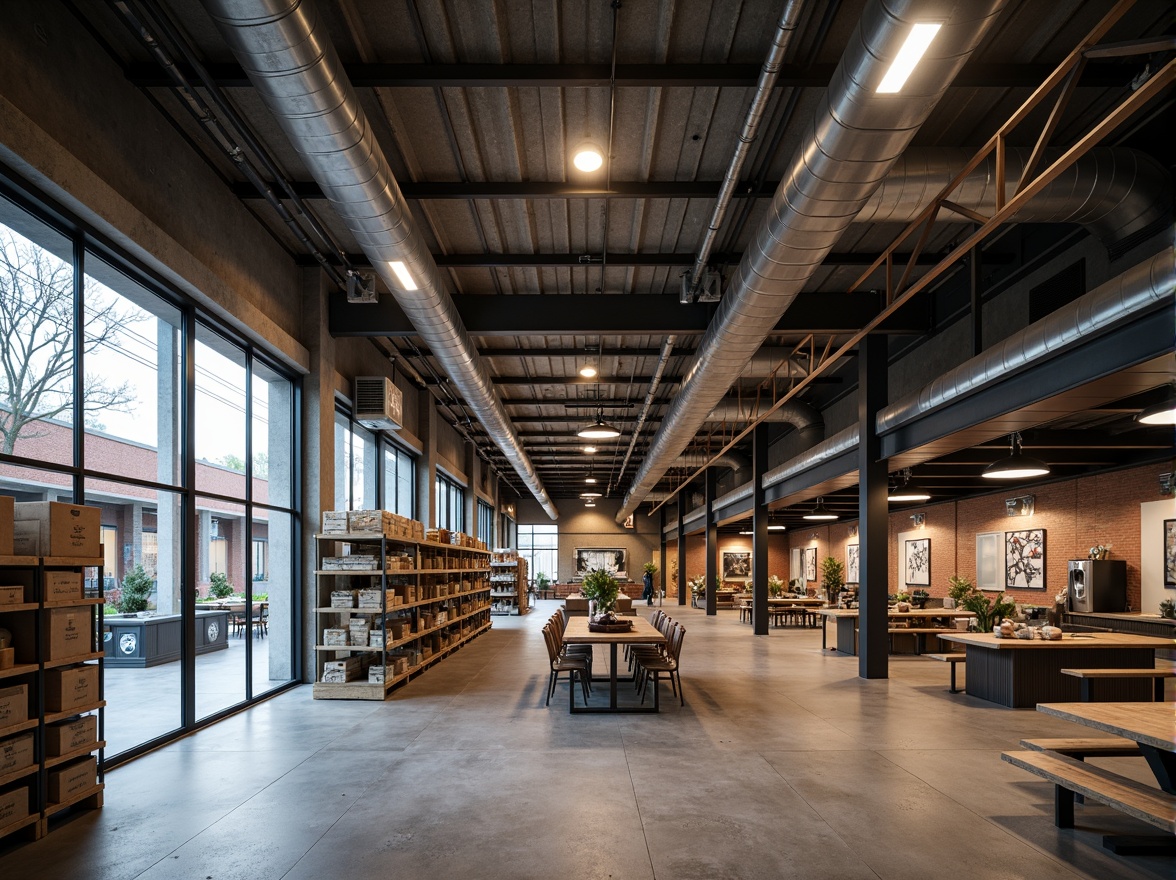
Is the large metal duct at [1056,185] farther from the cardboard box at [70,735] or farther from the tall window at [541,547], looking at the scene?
the tall window at [541,547]

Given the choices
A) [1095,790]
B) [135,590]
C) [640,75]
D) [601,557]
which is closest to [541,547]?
[601,557]

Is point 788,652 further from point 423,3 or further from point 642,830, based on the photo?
point 423,3

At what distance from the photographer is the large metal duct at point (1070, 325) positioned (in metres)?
4.75

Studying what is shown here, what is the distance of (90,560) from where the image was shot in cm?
507

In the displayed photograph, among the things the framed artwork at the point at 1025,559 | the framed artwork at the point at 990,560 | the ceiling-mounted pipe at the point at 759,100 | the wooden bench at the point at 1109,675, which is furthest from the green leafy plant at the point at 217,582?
the framed artwork at the point at 990,560

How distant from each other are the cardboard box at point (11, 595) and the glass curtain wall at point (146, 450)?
975mm

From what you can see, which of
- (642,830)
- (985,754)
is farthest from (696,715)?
(642,830)

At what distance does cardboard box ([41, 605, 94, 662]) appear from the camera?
466 cm

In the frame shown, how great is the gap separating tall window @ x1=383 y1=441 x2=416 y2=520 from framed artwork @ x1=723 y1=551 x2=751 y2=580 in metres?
19.9

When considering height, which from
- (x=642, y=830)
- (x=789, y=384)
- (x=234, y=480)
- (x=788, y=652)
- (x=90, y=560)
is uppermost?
(x=789, y=384)

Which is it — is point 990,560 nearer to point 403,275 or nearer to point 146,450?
point 403,275

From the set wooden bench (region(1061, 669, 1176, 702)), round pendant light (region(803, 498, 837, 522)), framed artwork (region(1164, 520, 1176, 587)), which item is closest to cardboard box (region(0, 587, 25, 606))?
wooden bench (region(1061, 669, 1176, 702))

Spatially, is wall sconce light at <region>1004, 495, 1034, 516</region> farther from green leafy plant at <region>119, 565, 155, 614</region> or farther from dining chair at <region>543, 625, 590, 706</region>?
green leafy plant at <region>119, 565, 155, 614</region>

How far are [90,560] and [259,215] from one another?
4660mm
